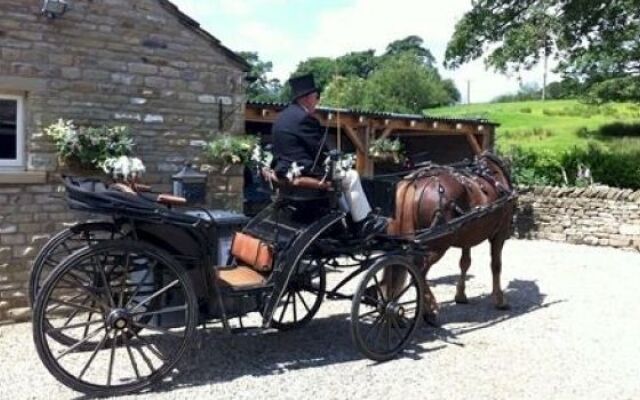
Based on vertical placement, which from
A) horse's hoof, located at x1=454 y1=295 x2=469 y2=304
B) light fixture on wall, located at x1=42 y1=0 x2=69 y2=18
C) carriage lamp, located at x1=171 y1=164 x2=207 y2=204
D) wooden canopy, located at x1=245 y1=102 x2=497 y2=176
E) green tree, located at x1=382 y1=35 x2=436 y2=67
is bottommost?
horse's hoof, located at x1=454 y1=295 x2=469 y2=304

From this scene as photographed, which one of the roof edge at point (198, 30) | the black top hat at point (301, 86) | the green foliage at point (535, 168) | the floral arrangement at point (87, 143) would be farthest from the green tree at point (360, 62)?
the black top hat at point (301, 86)

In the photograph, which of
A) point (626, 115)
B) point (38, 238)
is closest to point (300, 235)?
point (38, 238)

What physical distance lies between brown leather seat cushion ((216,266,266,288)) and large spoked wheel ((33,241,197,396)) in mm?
428

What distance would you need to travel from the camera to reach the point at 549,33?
16.0 metres

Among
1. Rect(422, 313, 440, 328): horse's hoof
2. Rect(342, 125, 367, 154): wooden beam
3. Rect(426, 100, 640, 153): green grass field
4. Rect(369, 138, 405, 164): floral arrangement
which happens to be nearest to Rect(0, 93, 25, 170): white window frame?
Rect(422, 313, 440, 328): horse's hoof

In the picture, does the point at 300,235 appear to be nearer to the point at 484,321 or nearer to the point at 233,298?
the point at 233,298

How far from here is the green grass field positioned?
26703mm

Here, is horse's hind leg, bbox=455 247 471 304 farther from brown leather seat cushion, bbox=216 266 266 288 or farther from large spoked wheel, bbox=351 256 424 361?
brown leather seat cushion, bbox=216 266 266 288

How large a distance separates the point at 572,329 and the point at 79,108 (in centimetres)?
572

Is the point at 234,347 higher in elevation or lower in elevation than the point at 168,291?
lower

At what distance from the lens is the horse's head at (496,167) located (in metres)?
8.23

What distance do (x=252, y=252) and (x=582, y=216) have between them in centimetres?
1056

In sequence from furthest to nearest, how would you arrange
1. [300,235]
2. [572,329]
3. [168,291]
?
[572,329] < [300,235] < [168,291]

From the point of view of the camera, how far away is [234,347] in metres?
6.18
